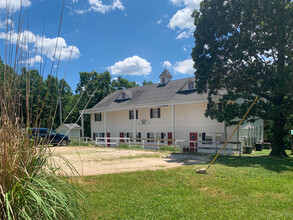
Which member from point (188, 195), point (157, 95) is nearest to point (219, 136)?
point (157, 95)

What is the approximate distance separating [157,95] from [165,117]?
284 centimetres

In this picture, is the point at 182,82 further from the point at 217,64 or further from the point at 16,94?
the point at 16,94

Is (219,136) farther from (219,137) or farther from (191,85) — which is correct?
(191,85)

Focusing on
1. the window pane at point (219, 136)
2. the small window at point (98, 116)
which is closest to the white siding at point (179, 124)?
the window pane at point (219, 136)

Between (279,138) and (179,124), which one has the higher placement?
(179,124)

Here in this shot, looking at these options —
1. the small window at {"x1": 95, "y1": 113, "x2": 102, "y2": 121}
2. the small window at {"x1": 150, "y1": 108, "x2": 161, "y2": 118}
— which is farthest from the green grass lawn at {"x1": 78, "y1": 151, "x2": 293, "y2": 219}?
the small window at {"x1": 95, "y1": 113, "x2": 102, "y2": 121}

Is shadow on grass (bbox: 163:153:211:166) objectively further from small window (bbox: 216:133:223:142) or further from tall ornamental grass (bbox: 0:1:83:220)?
tall ornamental grass (bbox: 0:1:83:220)

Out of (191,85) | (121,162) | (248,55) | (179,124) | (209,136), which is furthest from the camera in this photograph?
(191,85)

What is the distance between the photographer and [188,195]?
578cm

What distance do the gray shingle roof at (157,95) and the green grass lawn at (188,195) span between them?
11.9 m

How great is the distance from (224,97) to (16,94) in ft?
44.9

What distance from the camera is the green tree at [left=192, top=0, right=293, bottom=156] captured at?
13.0 meters

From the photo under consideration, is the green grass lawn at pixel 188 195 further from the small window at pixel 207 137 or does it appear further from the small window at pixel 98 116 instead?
the small window at pixel 98 116

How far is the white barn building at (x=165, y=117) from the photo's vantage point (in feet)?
65.4
